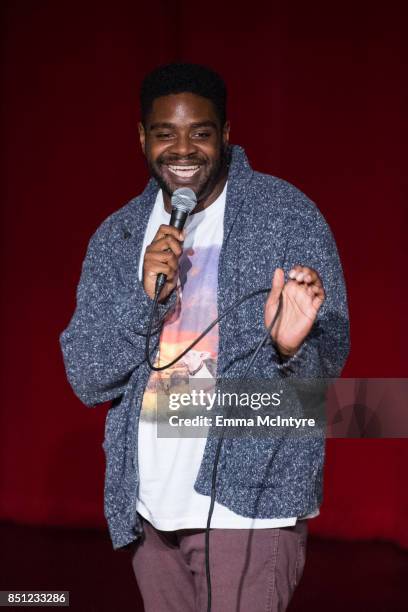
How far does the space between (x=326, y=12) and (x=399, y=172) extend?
0.50 meters

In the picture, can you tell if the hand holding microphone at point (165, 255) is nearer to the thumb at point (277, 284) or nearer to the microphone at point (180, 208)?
the microphone at point (180, 208)

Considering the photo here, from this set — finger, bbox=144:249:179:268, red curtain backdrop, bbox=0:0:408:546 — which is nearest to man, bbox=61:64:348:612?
finger, bbox=144:249:179:268

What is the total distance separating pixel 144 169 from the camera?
3.27 metres

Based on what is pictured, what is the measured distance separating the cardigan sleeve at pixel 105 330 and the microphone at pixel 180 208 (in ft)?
0.16

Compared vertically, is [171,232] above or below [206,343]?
above

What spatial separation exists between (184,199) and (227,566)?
0.52 meters

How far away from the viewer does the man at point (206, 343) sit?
4.53ft

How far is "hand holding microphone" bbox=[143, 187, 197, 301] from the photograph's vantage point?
1345 mm

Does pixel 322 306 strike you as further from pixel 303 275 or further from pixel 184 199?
pixel 184 199

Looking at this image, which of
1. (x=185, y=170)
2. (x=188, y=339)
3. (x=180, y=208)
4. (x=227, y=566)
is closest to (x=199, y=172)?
(x=185, y=170)

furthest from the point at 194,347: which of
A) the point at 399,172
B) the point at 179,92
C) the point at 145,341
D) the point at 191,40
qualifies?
the point at 191,40

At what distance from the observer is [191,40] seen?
10.1 ft

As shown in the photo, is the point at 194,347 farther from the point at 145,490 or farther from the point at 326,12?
the point at 326,12

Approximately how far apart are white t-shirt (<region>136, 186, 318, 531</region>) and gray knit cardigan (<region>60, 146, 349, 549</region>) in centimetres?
2
